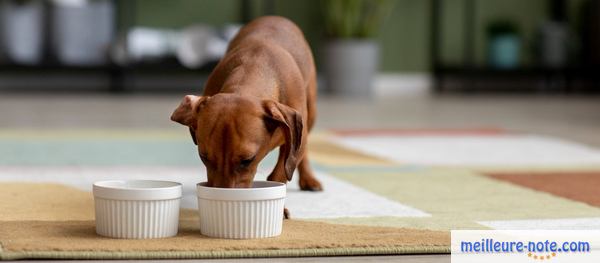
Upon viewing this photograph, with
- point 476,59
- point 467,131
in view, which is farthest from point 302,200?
point 476,59

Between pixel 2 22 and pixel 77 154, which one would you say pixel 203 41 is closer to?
pixel 2 22

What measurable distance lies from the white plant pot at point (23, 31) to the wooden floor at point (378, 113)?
0.40 metres

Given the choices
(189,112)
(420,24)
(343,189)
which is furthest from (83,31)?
(189,112)

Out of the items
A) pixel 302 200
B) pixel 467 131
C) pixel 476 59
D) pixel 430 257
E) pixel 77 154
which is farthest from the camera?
pixel 476 59

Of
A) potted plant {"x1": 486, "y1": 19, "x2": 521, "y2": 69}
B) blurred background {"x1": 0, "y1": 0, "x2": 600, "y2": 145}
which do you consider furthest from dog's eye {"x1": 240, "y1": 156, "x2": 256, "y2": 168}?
potted plant {"x1": 486, "y1": 19, "x2": 521, "y2": 69}

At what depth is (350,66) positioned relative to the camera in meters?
6.55

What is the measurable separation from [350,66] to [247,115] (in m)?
5.02

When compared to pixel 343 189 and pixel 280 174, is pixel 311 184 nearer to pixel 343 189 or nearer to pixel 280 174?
pixel 343 189

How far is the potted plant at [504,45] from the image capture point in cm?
706

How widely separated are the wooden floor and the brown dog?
1987 millimetres

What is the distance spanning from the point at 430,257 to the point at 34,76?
213 inches

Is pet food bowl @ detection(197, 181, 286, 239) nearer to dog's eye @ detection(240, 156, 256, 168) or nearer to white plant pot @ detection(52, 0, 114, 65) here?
dog's eye @ detection(240, 156, 256, 168)

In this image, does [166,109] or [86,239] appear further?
[166,109]

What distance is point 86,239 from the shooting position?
1.55 m
